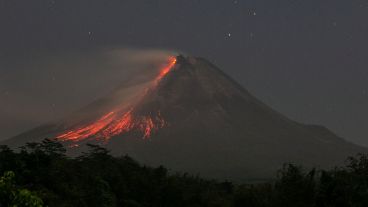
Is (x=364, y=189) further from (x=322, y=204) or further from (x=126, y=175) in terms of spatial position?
(x=126, y=175)

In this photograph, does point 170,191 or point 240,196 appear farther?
point 170,191

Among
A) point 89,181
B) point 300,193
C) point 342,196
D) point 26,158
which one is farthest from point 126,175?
point 342,196

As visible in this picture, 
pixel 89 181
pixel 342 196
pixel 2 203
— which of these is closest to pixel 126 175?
pixel 89 181

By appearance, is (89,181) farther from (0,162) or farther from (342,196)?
(342,196)

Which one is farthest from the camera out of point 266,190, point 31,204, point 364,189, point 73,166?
point 73,166

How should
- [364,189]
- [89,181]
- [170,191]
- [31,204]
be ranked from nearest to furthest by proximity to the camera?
[31,204] → [364,189] → [89,181] → [170,191]

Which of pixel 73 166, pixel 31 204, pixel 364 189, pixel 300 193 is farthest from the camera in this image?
pixel 73 166
